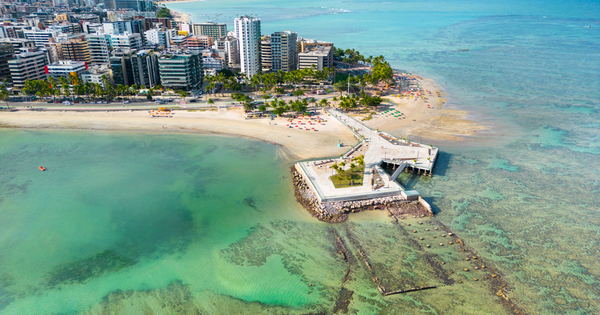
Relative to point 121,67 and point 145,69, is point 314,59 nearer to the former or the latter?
point 145,69

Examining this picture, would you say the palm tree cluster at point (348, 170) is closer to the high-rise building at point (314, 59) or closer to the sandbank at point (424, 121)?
the sandbank at point (424, 121)

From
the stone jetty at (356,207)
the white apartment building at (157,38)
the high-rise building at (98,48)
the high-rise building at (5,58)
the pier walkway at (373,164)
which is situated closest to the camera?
the stone jetty at (356,207)

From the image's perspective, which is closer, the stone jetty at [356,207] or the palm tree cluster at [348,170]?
the stone jetty at [356,207]

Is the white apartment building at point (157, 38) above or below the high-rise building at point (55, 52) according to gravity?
above

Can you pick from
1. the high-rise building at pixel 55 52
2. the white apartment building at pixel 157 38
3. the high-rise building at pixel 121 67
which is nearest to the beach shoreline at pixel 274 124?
the high-rise building at pixel 121 67

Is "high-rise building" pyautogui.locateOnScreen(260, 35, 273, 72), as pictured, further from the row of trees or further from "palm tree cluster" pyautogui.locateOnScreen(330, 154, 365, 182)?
"palm tree cluster" pyautogui.locateOnScreen(330, 154, 365, 182)

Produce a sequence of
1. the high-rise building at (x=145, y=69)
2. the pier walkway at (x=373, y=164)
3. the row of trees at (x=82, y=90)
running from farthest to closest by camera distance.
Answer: the high-rise building at (x=145, y=69) < the row of trees at (x=82, y=90) < the pier walkway at (x=373, y=164)

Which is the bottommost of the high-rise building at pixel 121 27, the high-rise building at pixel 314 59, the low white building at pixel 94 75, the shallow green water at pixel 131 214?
the shallow green water at pixel 131 214
